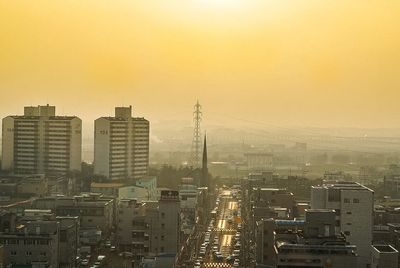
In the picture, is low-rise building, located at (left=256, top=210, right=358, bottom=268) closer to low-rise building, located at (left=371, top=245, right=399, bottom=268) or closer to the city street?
low-rise building, located at (left=371, top=245, right=399, bottom=268)

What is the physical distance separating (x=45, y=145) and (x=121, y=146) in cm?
222

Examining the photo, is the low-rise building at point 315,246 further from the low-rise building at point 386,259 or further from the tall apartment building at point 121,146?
the tall apartment building at point 121,146

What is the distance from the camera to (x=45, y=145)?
19.6 metres

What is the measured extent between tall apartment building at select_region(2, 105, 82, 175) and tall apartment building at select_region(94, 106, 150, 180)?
0.92m

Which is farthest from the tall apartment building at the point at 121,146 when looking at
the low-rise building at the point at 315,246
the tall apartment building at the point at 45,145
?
the low-rise building at the point at 315,246

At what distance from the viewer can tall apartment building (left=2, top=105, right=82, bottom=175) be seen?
1944 cm

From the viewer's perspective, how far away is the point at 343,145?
42594mm

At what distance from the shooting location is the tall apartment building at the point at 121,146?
18.8 m

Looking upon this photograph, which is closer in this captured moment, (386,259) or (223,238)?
(386,259)

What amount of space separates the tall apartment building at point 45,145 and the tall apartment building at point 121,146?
0.92 metres

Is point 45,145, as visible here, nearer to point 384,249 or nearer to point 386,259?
point 384,249

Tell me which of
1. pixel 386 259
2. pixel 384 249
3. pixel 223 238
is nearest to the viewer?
pixel 386 259

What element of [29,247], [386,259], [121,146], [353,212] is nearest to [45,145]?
[121,146]

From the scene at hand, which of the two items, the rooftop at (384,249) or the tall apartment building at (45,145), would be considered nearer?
the rooftop at (384,249)
